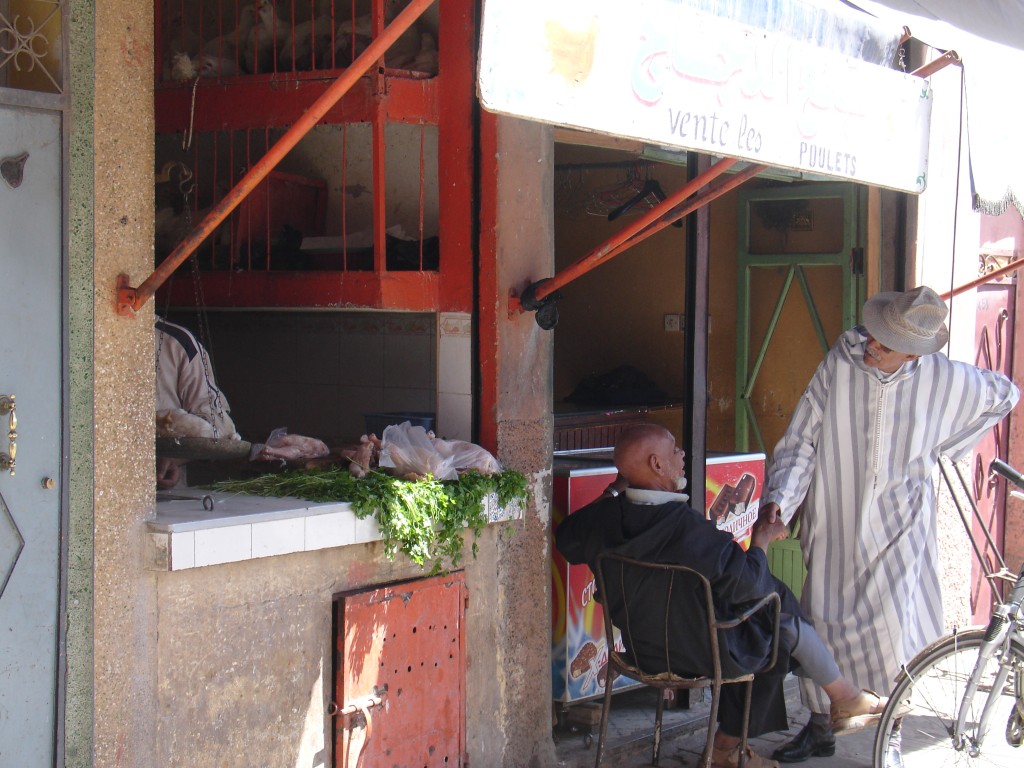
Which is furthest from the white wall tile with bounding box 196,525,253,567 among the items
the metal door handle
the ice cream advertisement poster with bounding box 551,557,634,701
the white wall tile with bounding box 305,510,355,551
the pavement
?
the pavement

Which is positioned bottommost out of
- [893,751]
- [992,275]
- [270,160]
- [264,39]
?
[893,751]

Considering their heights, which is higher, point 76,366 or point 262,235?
point 262,235

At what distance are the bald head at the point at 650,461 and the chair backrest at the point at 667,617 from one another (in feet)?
0.97

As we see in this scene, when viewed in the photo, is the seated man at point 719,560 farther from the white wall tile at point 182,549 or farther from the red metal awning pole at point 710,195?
the white wall tile at point 182,549

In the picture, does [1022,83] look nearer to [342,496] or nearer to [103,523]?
[342,496]

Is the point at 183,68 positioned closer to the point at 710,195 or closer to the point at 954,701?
the point at 710,195

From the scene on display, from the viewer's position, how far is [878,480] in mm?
4445

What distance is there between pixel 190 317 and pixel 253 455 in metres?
1.56

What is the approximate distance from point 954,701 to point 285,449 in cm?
257

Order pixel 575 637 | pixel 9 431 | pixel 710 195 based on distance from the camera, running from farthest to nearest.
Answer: pixel 575 637
pixel 710 195
pixel 9 431

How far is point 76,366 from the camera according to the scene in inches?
119

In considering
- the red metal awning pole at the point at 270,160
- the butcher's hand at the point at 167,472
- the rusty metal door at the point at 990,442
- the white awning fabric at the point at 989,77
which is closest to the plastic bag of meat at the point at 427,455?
the butcher's hand at the point at 167,472

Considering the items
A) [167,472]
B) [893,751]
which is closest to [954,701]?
[893,751]

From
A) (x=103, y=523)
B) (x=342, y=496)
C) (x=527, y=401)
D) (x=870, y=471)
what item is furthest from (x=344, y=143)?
(x=870, y=471)
